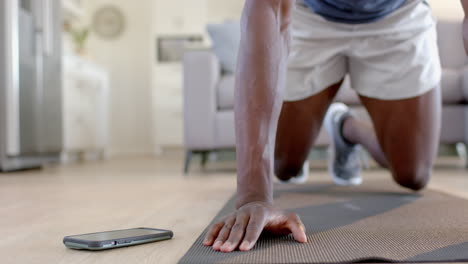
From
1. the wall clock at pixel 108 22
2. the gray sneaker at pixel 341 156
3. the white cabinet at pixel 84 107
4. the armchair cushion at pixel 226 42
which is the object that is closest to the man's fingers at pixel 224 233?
the gray sneaker at pixel 341 156

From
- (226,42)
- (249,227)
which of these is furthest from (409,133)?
(226,42)

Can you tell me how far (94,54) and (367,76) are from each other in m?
5.70

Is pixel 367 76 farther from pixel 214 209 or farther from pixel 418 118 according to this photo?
pixel 214 209

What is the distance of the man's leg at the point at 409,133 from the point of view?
1514 mm

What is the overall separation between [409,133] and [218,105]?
5.12 ft

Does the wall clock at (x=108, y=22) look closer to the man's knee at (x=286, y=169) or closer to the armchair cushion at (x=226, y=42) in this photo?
the armchair cushion at (x=226, y=42)

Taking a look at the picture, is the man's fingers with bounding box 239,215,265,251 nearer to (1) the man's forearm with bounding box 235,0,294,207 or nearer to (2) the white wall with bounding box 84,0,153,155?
(1) the man's forearm with bounding box 235,0,294,207

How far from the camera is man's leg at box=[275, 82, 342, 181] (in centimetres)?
161

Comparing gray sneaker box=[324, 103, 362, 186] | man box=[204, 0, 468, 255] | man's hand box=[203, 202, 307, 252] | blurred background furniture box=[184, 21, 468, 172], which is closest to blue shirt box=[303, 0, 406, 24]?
man box=[204, 0, 468, 255]

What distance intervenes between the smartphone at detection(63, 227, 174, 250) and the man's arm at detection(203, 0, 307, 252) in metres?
0.12

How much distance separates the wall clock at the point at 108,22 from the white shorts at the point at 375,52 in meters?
5.58

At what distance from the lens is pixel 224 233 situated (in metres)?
0.77

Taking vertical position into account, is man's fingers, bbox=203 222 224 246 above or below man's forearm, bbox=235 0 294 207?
below

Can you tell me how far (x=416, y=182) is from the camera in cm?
162
